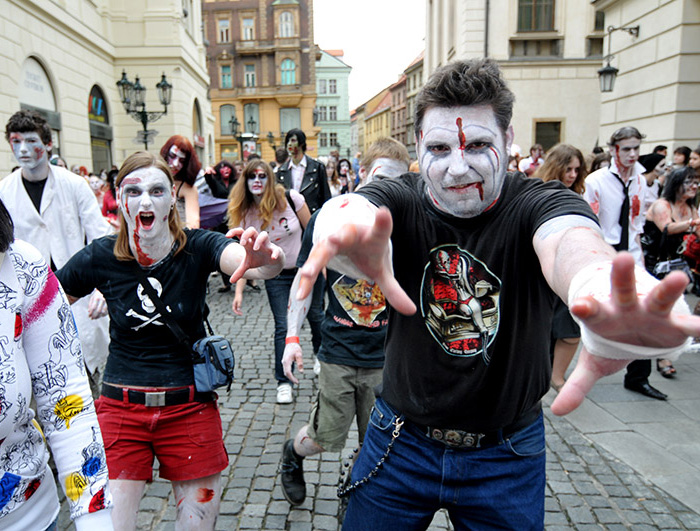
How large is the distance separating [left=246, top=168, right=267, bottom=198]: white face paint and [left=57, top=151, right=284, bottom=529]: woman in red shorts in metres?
2.27

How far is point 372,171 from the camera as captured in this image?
3545 mm

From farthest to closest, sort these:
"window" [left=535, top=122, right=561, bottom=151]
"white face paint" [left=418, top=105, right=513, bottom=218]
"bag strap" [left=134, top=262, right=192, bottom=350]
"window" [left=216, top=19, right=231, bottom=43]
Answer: "window" [left=216, top=19, right=231, bottom=43]
"window" [left=535, top=122, right=561, bottom=151]
"bag strap" [left=134, top=262, right=192, bottom=350]
"white face paint" [left=418, top=105, right=513, bottom=218]

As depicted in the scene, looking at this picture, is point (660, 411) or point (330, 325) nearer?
point (330, 325)

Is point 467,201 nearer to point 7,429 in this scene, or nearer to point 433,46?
point 7,429

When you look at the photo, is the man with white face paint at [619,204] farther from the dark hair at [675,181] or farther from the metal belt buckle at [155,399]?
the metal belt buckle at [155,399]

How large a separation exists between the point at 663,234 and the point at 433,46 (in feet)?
95.3

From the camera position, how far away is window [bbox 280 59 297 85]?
5509 cm

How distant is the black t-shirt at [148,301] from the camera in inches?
96.3

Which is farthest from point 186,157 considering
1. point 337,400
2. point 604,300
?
point 604,300

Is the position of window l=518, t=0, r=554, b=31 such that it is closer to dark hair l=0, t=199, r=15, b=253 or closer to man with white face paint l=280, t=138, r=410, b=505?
man with white face paint l=280, t=138, r=410, b=505

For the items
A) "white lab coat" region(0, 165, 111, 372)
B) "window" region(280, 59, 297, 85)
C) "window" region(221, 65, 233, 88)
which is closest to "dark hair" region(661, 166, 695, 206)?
"white lab coat" region(0, 165, 111, 372)

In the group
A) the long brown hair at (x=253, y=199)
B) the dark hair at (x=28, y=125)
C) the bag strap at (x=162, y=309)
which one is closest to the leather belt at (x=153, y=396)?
the bag strap at (x=162, y=309)

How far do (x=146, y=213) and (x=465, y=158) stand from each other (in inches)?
59.6

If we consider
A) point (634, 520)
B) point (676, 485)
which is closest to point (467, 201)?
point (634, 520)
